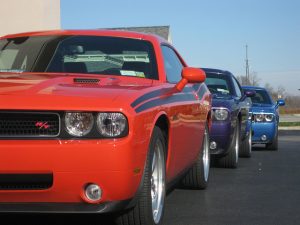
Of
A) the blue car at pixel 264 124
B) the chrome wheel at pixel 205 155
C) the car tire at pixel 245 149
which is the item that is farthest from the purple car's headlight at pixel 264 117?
the chrome wheel at pixel 205 155

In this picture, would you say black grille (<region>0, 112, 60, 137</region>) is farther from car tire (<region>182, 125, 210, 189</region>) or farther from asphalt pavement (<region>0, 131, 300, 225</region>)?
car tire (<region>182, 125, 210, 189</region>)

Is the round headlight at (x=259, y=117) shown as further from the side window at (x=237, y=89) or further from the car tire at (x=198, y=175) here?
the car tire at (x=198, y=175)

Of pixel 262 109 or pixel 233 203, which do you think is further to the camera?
pixel 262 109

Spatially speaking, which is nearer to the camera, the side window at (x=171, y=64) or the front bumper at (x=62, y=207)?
the front bumper at (x=62, y=207)

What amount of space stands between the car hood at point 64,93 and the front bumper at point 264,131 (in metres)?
8.51

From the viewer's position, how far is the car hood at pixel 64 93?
142 inches

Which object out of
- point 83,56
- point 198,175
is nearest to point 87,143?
point 83,56

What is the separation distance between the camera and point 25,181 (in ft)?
11.8

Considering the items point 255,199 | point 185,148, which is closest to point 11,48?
point 185,148

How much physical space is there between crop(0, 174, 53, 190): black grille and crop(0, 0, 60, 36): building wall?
14.3 meters

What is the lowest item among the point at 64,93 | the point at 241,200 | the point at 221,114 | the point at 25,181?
the point at 241,200

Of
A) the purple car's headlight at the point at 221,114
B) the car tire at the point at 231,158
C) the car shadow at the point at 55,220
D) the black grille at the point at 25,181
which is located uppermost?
the black grille at the point at 25,181

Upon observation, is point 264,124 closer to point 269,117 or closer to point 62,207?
point 269,117

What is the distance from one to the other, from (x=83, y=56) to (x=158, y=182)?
139 centimetres
